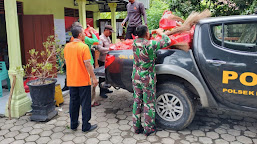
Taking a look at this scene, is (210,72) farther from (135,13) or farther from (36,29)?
(36,29)

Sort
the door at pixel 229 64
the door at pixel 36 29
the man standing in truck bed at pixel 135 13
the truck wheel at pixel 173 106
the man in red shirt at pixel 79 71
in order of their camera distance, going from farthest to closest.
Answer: the door at pixel 36 29
the man standing in truck bed at pixel 135 13
the truck wheel at pixel 173 106
the man in red shirt at pixel 79 71
the door at pixel 229 64

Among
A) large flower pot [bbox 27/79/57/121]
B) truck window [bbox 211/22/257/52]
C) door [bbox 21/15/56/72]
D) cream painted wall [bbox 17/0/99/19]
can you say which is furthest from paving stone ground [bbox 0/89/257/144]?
cream painted wall [bbox 17/0/99/19]

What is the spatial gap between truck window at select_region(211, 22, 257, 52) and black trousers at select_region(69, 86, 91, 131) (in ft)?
6.94

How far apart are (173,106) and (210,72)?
0.79m

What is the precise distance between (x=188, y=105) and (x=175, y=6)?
421 centimetres

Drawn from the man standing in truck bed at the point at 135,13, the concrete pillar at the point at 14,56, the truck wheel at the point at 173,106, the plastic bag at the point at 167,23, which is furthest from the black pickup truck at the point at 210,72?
the concrete pillar at the point at 14,56

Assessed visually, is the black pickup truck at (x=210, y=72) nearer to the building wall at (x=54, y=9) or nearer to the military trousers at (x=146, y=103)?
the military trousers at (x=146, y=103)

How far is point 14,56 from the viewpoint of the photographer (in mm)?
4414

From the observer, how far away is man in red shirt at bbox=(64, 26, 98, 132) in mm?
3406

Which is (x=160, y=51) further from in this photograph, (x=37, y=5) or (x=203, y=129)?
(x=37, y=5)

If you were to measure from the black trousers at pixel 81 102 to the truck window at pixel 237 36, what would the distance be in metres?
2.11

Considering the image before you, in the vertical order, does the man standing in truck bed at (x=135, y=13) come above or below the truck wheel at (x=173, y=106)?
above

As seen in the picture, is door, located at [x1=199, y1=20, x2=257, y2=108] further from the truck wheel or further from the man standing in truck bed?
the man standing in truck bed

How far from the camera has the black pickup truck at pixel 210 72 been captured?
3.13 meters
